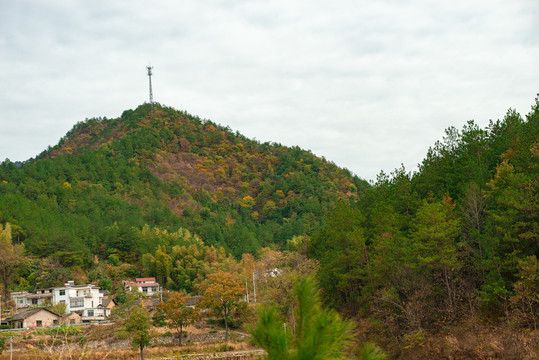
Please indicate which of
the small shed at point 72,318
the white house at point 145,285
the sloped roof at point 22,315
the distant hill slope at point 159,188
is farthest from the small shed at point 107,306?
the distant hill slope at point 159,188

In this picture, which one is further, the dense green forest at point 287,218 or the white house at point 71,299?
the white house at point 71,299

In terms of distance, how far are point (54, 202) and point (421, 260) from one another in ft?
257

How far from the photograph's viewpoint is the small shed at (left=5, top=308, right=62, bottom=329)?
45.2 meters

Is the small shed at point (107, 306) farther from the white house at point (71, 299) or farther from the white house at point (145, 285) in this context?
the white house at point (145, 285)

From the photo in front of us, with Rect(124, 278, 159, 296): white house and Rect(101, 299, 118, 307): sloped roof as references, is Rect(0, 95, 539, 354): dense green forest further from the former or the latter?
Rect(101, 299, 118, 307): sloped roof

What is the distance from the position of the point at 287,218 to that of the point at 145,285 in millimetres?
52339

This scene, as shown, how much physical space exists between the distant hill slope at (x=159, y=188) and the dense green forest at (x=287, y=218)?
14.9 inches

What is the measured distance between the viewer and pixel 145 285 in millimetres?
64812

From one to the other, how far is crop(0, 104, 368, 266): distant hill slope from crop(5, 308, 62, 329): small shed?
19.3 meters

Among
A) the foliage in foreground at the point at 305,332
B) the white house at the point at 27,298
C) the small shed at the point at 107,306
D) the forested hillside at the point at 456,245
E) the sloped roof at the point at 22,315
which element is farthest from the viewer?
the small shed at the point at 107,306

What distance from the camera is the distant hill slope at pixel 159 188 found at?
77.1 metres

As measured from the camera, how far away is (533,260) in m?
22.1

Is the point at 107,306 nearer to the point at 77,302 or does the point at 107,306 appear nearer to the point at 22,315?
the point at 77,302

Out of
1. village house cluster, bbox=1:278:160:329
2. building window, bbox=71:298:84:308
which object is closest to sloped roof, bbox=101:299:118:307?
village house cluster, bbox=1:278:160:329
